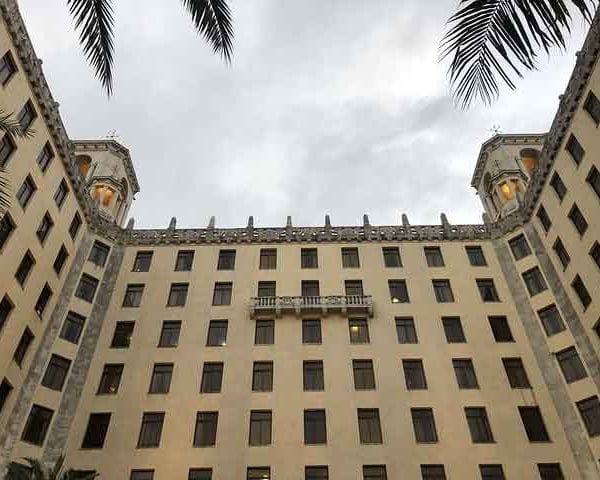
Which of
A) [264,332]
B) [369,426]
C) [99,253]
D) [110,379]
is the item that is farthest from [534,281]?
[99,253]

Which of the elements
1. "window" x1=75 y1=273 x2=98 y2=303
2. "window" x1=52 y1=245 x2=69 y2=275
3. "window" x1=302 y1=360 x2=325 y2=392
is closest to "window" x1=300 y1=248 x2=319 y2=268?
"window" x1=302 y1=360 x2=325 y2=392

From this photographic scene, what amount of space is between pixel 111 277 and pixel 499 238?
105ft

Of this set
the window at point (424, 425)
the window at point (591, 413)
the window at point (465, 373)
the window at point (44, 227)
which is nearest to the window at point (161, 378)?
the window at point (44, 227)

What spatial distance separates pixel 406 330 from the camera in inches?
1387

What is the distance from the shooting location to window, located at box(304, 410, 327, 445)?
29.8 m

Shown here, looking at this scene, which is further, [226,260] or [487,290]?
[226,260]

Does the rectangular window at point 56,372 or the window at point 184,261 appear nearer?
the rectangular window at point 56,372

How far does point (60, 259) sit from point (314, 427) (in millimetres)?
21599

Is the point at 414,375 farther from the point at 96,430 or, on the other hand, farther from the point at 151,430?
the point at 96,430

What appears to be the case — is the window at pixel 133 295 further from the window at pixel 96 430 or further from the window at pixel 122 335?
the window at pixel 96 430

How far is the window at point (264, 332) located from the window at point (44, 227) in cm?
1584

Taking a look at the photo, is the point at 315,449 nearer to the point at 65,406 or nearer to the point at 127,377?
the point at 127,377

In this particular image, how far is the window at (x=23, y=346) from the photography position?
29.4m

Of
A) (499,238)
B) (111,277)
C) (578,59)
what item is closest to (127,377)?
(111,277)
